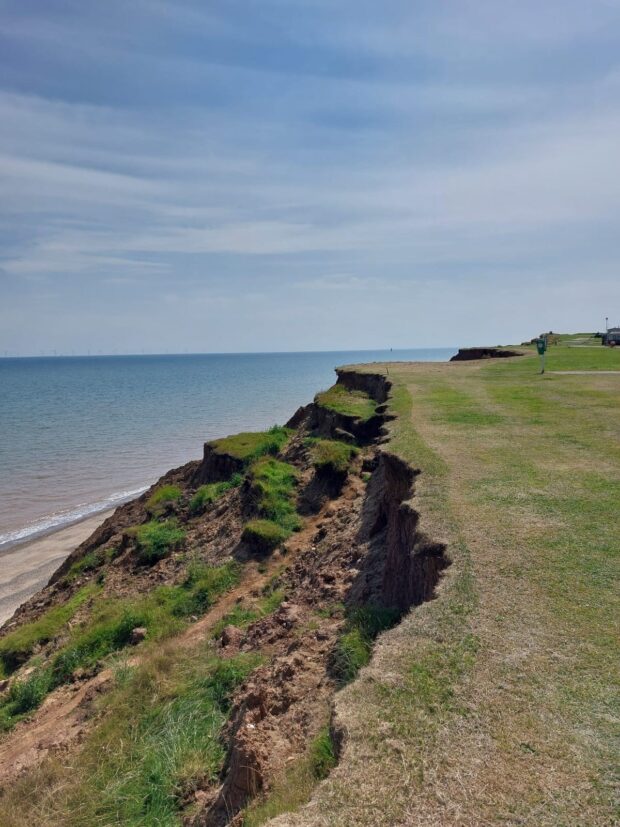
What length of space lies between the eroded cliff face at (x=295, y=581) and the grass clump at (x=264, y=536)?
0.61 ft

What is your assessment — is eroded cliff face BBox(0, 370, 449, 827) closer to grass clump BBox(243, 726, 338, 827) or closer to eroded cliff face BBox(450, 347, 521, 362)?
grass clump BBox(243, 726, 338, 827)

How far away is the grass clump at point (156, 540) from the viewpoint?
47.9 ft

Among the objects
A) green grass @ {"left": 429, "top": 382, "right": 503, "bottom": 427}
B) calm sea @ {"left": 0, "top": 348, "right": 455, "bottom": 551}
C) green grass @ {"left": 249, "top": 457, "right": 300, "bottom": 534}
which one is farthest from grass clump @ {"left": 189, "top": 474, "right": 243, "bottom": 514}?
calm sea @ {"left": 0, "top": 348, "right": 455, "bottom": 551}

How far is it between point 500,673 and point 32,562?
73.0 feet

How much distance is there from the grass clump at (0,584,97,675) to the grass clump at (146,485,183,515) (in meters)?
4.41

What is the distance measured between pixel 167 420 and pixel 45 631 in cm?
4519

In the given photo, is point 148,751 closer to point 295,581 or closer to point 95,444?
point 295,581

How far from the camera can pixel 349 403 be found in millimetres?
18969

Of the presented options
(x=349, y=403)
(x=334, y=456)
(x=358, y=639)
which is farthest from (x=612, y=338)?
(x=358, y=639)

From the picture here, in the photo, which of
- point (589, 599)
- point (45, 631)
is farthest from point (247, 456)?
point (589, 599)

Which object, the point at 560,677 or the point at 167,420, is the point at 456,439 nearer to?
the point at 560,677

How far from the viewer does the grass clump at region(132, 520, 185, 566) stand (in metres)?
14.6

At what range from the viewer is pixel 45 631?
42.3ft

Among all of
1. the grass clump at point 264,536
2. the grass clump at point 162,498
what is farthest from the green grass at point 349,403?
the grass clump at point 162,498
